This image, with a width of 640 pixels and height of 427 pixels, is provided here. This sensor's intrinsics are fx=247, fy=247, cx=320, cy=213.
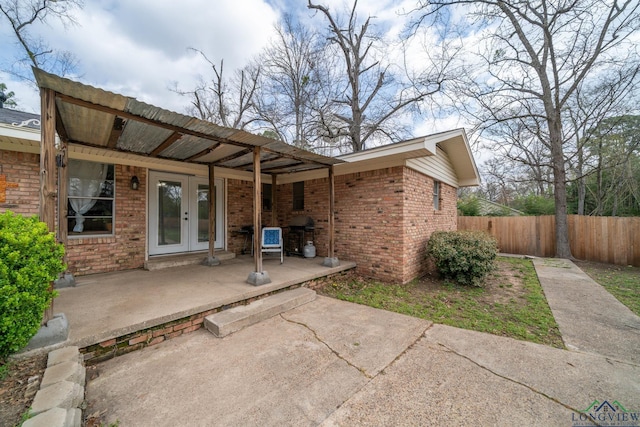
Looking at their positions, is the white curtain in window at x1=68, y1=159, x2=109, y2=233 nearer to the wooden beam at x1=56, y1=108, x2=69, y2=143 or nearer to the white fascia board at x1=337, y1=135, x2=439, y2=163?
the wooden beam at x1=56, y1=108, x2=69, y2=143

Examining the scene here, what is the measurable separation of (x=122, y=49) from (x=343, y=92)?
383 inches

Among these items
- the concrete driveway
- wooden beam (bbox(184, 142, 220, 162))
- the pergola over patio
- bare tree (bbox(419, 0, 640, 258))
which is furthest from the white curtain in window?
bare tree (bbox(419, 0, 640, 258))

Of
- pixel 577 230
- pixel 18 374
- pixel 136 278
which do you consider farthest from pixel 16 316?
pixel 577 230

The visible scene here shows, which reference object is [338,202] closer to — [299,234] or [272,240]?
[299,234]

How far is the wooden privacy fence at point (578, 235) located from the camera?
25.8 feet

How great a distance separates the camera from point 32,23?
1025 centimetres

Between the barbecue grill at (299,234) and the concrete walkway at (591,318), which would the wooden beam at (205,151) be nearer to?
the barbecue grill at (299,234)

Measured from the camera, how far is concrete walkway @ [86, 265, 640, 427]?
6.20ft

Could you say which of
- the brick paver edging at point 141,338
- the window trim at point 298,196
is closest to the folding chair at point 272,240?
the window trim at point 298,196

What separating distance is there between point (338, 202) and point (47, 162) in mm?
5147

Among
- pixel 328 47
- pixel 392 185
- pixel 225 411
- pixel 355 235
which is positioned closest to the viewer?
pixel 225 411

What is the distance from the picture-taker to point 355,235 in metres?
6.18

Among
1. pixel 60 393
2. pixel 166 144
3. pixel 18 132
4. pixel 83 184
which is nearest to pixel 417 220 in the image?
pixel 166 144

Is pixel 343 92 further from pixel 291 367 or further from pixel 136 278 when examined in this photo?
pixel 291 367
